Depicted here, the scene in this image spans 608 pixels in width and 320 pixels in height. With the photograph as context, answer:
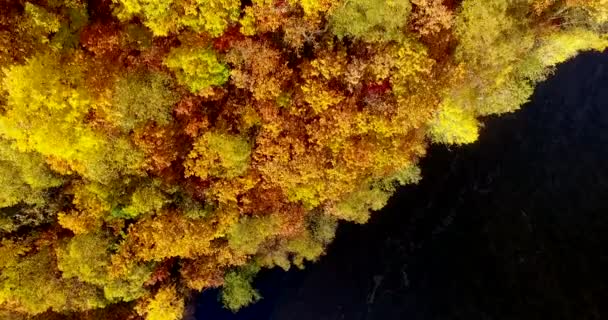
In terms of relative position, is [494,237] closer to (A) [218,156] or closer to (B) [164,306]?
(A) [218,156]

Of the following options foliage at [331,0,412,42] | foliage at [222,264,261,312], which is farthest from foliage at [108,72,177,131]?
foliage at [222,264,261,312]

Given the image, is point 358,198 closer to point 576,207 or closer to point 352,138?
point 352,138

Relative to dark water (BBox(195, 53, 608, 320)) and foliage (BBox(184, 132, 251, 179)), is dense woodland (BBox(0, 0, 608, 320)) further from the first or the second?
dark water (BBox(195, 53, 608, 320))

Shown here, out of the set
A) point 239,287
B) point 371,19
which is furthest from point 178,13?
point 239,287

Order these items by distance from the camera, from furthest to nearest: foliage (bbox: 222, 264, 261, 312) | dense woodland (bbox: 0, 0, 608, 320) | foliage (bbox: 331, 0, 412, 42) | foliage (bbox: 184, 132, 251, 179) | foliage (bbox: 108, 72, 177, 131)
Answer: foliage (bbox: 222, 264, 261, 312), foliage (bbox: 184, 132, 251, 179), foliage (bbox: 331, 0, 412, 42), foliage (bbox: 108, 72, 177, 131), dense woodland (bbox: 0, 0, 608, 320)

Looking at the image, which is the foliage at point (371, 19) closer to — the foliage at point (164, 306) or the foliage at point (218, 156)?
the foliage at point (218, 156)

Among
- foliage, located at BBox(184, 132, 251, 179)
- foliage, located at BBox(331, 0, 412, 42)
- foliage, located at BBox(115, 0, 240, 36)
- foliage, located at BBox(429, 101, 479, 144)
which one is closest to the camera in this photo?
foliage, located at BBox(115, 0, 240, 36)

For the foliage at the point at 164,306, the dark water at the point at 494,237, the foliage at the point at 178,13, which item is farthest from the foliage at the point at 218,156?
the dark water at the point at 494,237
